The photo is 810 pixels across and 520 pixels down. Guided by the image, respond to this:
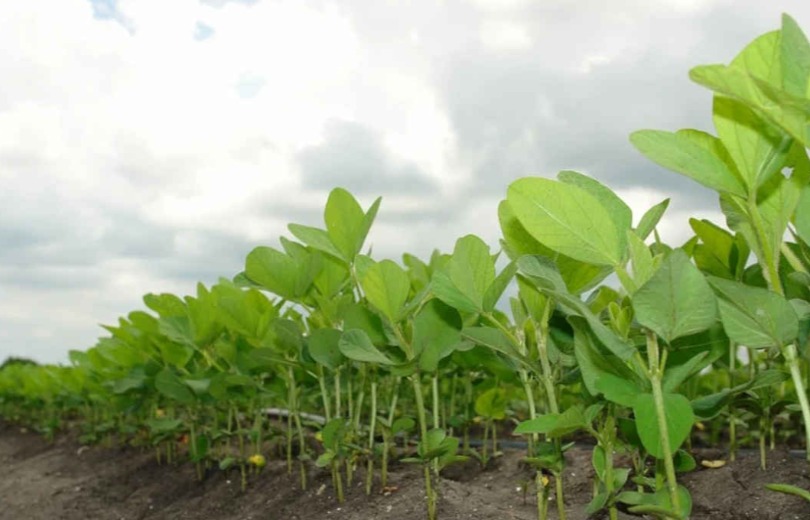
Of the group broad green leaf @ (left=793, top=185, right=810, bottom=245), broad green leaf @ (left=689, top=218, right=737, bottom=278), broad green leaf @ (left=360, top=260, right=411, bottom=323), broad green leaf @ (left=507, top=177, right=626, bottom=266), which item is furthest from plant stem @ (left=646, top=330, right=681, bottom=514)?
broad green leaf @ (left=689, top=218, right=737, bottom=278)

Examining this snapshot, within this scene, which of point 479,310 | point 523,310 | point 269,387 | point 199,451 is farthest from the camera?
point 199,451

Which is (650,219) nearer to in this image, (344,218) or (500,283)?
(500,283)

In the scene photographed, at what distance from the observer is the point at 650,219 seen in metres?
1.33

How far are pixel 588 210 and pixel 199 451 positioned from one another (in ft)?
8.03

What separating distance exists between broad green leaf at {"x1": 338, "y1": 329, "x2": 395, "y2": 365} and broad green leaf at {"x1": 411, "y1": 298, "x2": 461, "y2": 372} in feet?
0.27

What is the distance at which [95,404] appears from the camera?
5.23 metres

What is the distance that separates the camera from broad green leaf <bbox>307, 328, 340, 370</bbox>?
210 cm

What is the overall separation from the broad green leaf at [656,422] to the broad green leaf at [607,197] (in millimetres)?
277

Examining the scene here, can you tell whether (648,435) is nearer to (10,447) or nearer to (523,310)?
(523,310)

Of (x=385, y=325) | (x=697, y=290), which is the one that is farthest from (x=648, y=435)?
(x=385, y=325)

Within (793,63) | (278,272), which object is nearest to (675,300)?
(793,63)

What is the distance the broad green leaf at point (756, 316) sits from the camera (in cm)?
111

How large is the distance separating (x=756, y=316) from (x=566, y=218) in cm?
28

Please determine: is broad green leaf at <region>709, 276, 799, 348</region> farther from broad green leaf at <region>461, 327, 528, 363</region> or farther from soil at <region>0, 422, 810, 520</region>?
soil at <region>0, 422, 810, 520</region>
